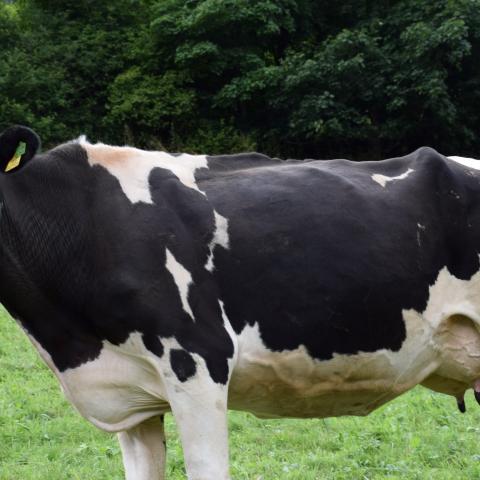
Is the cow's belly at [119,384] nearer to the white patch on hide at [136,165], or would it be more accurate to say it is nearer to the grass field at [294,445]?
the white patch on hide at [136,165]

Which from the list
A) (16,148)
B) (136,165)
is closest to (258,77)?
(136,165)

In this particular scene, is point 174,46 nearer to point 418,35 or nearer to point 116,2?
point 116,2

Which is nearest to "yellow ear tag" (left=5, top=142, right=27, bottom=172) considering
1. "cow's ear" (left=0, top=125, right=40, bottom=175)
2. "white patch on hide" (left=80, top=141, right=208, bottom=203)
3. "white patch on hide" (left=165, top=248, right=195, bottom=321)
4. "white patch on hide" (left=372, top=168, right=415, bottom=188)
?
"cow's ear" (left=0, top=125, right=40, bottom=175)

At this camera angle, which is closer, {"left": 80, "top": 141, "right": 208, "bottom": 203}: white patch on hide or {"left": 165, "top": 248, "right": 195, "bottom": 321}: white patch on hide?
{"left": 165, "top": 248, "right": 195, "bottom": 321}: white patch on hide

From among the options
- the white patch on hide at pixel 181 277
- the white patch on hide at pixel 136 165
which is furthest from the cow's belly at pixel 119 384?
the white patch on hide at pixel 136 165

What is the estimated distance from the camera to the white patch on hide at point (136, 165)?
3.67m

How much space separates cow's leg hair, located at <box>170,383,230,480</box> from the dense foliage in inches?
1053

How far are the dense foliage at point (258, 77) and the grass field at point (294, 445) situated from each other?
23.5 metres

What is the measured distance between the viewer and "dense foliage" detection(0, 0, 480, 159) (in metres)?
30.1

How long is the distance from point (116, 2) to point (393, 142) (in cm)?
1169

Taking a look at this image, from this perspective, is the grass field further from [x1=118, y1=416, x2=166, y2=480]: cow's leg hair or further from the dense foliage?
the dense foliage

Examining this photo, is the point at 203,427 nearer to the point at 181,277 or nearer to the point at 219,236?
the point at 181,277

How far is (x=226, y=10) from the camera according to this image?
3125cm

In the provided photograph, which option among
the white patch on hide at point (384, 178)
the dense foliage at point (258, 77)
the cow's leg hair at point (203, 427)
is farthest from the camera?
the dense foliage at point (258, 77)
